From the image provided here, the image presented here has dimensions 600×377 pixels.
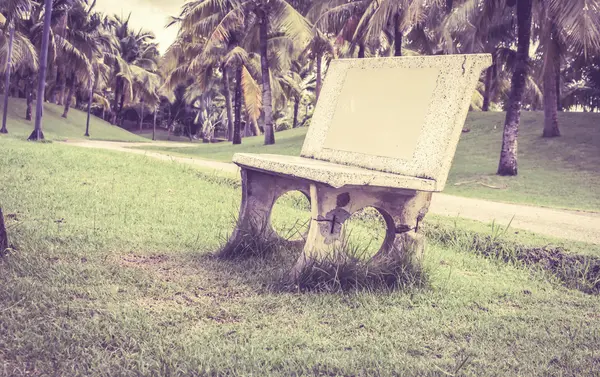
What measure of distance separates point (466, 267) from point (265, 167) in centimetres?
183

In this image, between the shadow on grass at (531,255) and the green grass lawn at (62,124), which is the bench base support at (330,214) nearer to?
the shadow on grass at (531,255)

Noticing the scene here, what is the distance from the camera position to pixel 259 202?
4.17m

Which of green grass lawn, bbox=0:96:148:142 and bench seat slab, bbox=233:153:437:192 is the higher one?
bench seat slab, bbox=233:153:437:192

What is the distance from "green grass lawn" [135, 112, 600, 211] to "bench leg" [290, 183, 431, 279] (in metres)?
6.97

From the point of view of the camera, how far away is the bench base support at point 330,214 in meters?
3.27

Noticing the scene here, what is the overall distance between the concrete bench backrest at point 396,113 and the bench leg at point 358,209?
220 millimetres

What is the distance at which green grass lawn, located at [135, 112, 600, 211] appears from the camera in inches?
441

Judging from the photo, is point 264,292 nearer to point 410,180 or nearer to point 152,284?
point 152,284

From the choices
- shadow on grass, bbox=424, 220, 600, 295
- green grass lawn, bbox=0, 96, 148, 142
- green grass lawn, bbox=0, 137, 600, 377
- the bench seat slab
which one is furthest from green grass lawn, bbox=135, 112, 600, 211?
green grass lawn, bbox=0, 96, 148, 142

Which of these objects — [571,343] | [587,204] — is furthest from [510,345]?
[587,204]

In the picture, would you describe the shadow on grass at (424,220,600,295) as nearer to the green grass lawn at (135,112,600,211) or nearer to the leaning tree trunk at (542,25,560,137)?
the green grass lawn at (135,112,600,211)

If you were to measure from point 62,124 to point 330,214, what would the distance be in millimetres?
31853

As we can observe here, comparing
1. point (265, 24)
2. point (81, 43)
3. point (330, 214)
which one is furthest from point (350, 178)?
point (81, 43)

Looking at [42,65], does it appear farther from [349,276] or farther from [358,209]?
[349,276]
